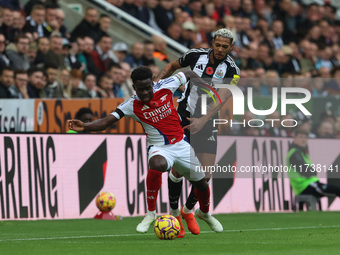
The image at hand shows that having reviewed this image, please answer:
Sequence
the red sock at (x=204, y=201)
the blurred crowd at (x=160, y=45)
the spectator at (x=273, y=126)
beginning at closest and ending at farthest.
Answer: the red sock at (x=204, y=201) → the blurred crowd at (x=160, y=45) → the spectator at (x=273, y=126)

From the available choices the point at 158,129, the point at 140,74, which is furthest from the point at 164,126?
the point at 140,74

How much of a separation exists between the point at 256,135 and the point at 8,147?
603 centimetres

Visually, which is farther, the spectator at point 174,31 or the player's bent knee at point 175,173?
the spectator at point 174,31

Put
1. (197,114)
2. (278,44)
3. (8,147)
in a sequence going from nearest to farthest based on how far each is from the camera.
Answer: (197,114) → (8,147) → (278,44)

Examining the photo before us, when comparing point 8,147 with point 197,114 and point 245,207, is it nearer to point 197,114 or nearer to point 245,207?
point 197,114

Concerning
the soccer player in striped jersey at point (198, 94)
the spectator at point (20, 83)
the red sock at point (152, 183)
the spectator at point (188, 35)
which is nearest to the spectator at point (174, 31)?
the spectator at point (188, 35)

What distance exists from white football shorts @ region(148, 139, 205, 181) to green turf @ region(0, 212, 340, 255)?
0.85 metres

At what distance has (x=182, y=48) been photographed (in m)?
22.2

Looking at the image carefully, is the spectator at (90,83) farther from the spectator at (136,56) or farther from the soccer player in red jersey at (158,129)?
the soccer player in red jersey at (158,129)

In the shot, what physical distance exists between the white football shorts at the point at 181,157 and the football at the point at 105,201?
3.94m

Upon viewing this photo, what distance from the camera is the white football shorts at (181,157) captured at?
1050 cm

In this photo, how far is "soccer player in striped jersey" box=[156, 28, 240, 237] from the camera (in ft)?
37.5

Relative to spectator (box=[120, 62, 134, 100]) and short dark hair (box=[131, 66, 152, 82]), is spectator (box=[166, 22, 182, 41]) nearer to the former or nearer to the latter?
spectator (box=[120, 62, 134, 100])

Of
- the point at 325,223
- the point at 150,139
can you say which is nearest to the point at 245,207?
the point at 325,223
